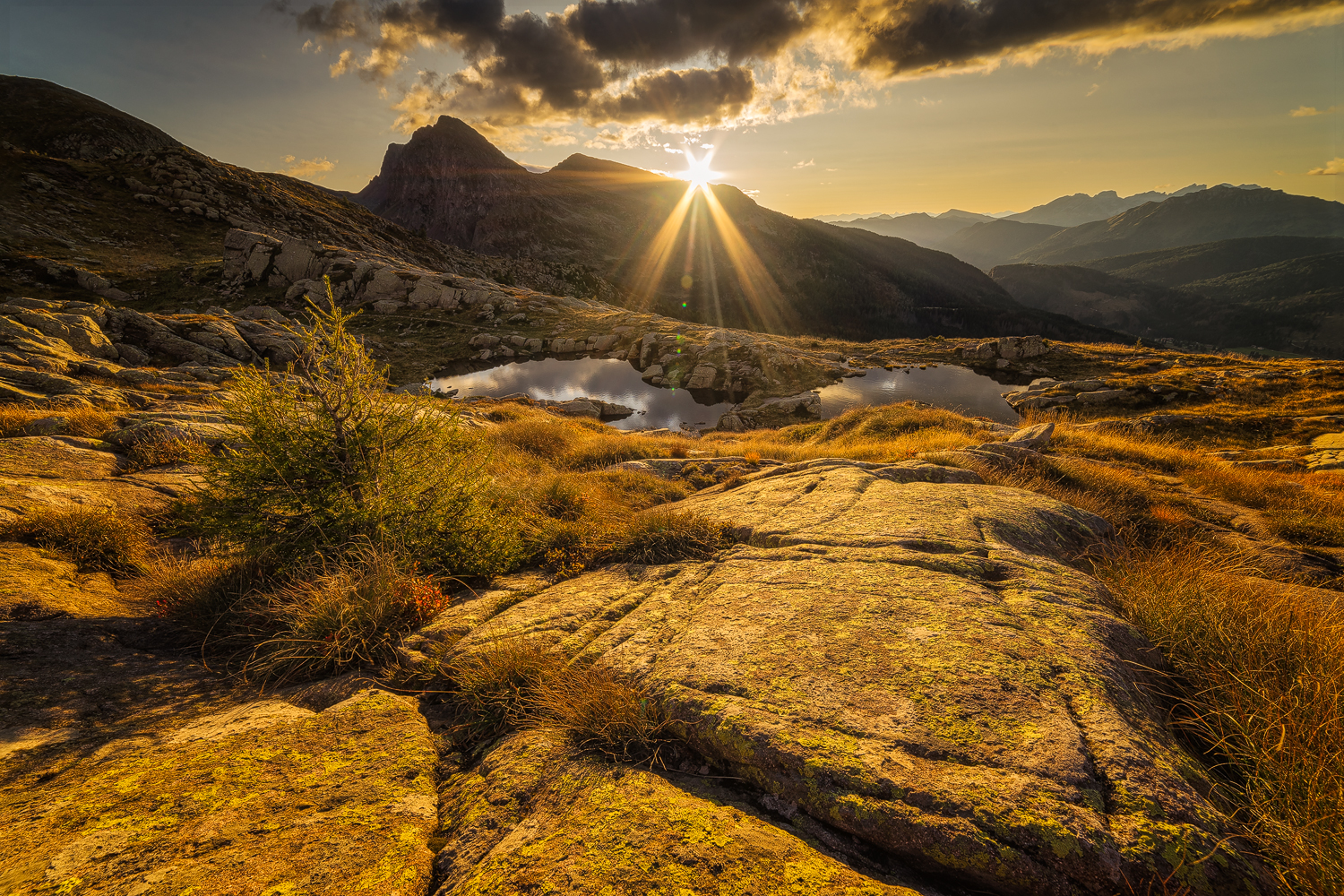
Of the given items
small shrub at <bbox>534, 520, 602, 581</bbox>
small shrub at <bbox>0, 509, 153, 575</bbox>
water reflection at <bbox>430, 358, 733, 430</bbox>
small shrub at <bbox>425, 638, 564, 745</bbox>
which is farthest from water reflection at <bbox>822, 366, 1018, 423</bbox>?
small shrub at <bbox>0, 509, 153, 575</bbox>

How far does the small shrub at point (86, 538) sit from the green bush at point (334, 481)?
1.14 meters

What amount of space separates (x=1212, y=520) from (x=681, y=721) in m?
11.4

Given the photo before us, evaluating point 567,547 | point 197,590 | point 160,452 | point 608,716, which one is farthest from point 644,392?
point 608,716

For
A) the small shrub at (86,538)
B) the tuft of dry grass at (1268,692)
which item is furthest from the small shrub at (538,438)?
the tuft of dry grass at (1268,692)

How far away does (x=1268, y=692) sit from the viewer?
10.8 ft

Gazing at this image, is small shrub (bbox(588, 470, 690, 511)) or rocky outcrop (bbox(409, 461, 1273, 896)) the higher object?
rocky outcrop (bbox(409, 461, 1273, 896))

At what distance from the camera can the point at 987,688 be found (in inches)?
135

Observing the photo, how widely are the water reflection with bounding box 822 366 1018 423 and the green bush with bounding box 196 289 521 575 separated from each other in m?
35.6

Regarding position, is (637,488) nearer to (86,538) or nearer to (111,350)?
(86,538)

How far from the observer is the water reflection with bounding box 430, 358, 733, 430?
38.8 meters

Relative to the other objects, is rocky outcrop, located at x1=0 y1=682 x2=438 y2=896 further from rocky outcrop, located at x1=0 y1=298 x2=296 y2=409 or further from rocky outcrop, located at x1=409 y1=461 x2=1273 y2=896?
rocky outcrop, located at x1=0 y1=298 x2=296 y2=409

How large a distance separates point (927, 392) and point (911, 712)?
54343 millimetres

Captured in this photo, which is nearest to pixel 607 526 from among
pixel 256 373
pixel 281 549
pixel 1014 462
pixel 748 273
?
pixel 281 549

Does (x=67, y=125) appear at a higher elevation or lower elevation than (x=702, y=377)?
higher
